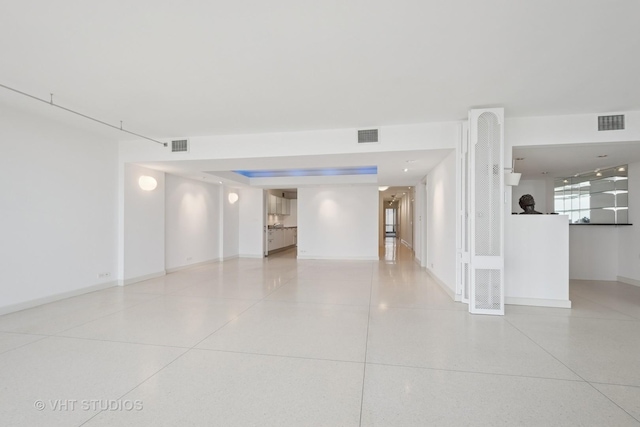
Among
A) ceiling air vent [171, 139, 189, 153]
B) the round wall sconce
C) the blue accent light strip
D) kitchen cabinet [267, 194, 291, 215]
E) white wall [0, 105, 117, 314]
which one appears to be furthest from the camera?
kitchen cabinet [267, 194, 291, 215]

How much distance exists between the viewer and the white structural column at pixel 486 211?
13.6ft

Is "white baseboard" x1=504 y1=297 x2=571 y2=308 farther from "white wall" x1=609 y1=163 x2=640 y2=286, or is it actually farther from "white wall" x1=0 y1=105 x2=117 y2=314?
"white wall" x1=0 y1=105 x2=117 y2=314

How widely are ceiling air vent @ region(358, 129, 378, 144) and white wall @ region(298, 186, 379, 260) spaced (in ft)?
16.3

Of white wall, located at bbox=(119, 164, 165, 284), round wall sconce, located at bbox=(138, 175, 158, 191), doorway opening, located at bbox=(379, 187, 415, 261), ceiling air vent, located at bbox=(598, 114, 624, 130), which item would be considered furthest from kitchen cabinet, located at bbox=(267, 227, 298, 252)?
ceiling air vent, located at bbox=(598, 114, 624, 130)

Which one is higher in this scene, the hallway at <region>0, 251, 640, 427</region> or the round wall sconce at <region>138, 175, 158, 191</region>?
the round wall sconce at <region>138, 175, 158, 191</region>

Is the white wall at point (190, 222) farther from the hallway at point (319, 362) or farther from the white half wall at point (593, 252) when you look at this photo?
the white half wall at point (593, 252)

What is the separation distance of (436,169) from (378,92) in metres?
3.20

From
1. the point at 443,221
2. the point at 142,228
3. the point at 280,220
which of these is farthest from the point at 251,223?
the point at 443,221

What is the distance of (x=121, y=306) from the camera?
14.6ft

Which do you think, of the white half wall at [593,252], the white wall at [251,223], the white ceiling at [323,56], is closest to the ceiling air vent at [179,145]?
the white ceiling at [323,56]

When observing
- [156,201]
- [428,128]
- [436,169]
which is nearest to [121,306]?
[156,201]

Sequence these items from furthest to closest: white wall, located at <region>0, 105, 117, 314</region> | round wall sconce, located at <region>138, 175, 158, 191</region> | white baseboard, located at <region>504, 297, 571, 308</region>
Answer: round wall sconce, located at <region>138, 175, 158, 191</region>
white baseboard, located at <region>504, 297, 571, 308</region>
white wall, located at <region>0, 105, 117, 314</region>

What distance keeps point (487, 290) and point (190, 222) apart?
7.39m

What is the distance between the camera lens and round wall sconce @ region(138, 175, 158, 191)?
6.28 metres
